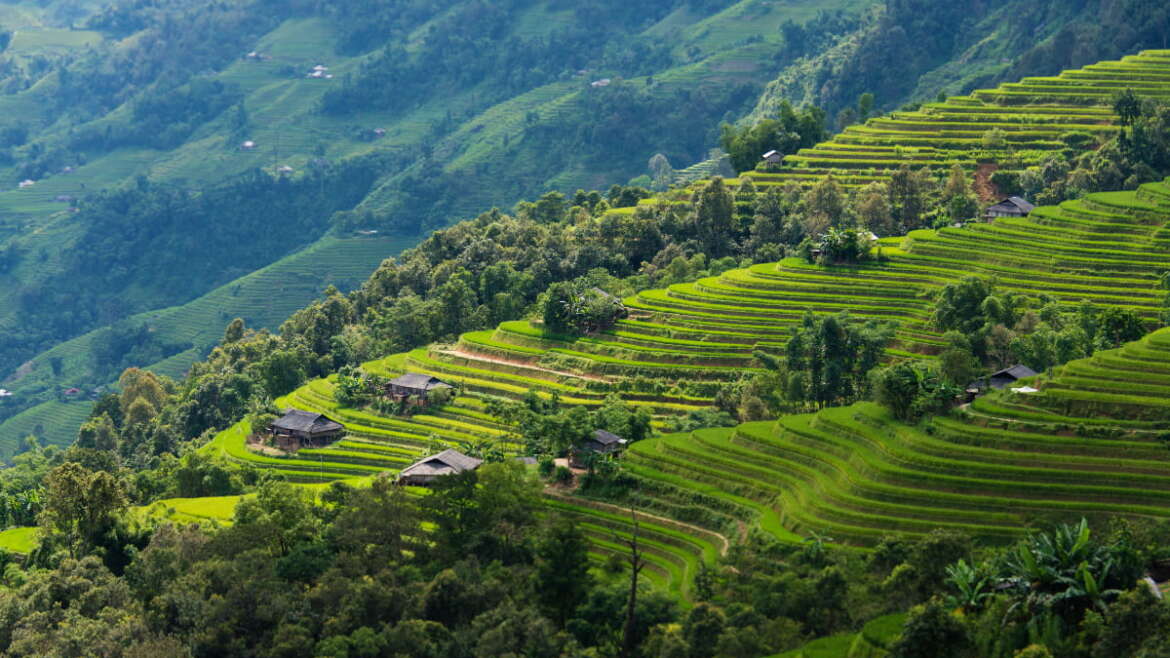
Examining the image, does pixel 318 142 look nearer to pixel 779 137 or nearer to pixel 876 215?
pixel 779 137

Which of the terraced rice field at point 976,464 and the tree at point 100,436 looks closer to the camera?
the terraced rice field at point 976,464

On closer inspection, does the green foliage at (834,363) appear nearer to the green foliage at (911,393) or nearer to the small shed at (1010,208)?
the green foliage at (911,393)

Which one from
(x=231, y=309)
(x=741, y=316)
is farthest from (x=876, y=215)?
(x=231, y=309)

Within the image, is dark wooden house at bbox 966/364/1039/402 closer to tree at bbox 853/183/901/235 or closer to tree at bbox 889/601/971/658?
tree at bbox 889/601/971/658

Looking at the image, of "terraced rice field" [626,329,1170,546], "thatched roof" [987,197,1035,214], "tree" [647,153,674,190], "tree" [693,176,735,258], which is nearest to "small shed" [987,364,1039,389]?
"terraced rice field" [626,329,1170,546]

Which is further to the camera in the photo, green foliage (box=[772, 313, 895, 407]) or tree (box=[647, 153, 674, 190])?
tree (box=[647, 153, 674, 190])

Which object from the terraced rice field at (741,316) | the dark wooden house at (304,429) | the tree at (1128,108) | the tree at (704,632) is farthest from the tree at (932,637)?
the tree at (1128,108)

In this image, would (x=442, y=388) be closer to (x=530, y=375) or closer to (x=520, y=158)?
(x=530, y=375)
